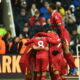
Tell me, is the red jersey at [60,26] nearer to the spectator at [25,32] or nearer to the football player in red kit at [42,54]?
the football player in red kit at [42,54]

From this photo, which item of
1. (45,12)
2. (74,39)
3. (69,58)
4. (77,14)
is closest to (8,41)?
(74,39)

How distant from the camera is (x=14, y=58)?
828 inches

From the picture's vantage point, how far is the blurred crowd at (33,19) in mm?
21656

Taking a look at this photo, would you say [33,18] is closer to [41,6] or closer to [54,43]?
[41,6]

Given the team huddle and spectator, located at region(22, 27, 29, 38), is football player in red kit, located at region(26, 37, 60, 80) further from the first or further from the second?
spectator, located at region(22, 27, 29, 38)

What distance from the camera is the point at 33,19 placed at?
77.6 ft

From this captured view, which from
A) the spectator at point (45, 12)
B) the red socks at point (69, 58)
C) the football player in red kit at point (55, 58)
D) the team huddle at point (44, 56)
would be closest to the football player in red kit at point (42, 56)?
the team huddle at point (44, 56)

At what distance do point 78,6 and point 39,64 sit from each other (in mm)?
10817

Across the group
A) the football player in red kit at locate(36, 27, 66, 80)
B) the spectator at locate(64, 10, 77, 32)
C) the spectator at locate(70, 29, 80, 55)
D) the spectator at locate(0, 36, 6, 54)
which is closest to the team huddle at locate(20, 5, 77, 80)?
the football player in red kit at locate(36, 27, 66, 80)

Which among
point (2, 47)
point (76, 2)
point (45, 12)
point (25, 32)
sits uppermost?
point (76, 2)

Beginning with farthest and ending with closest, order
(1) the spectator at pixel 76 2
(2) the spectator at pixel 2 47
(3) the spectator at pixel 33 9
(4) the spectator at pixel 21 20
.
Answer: (1) the spectator at pixel 76 2, (3) the spectator at pixel 33 9, (4) the spectator at pixel 21 20, (2) the spectator at pixel 2 47

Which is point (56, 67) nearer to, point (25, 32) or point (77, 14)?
point (25, 32)

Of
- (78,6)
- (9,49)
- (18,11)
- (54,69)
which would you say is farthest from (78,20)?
(54,69)

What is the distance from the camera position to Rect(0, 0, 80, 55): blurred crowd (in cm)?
2166
